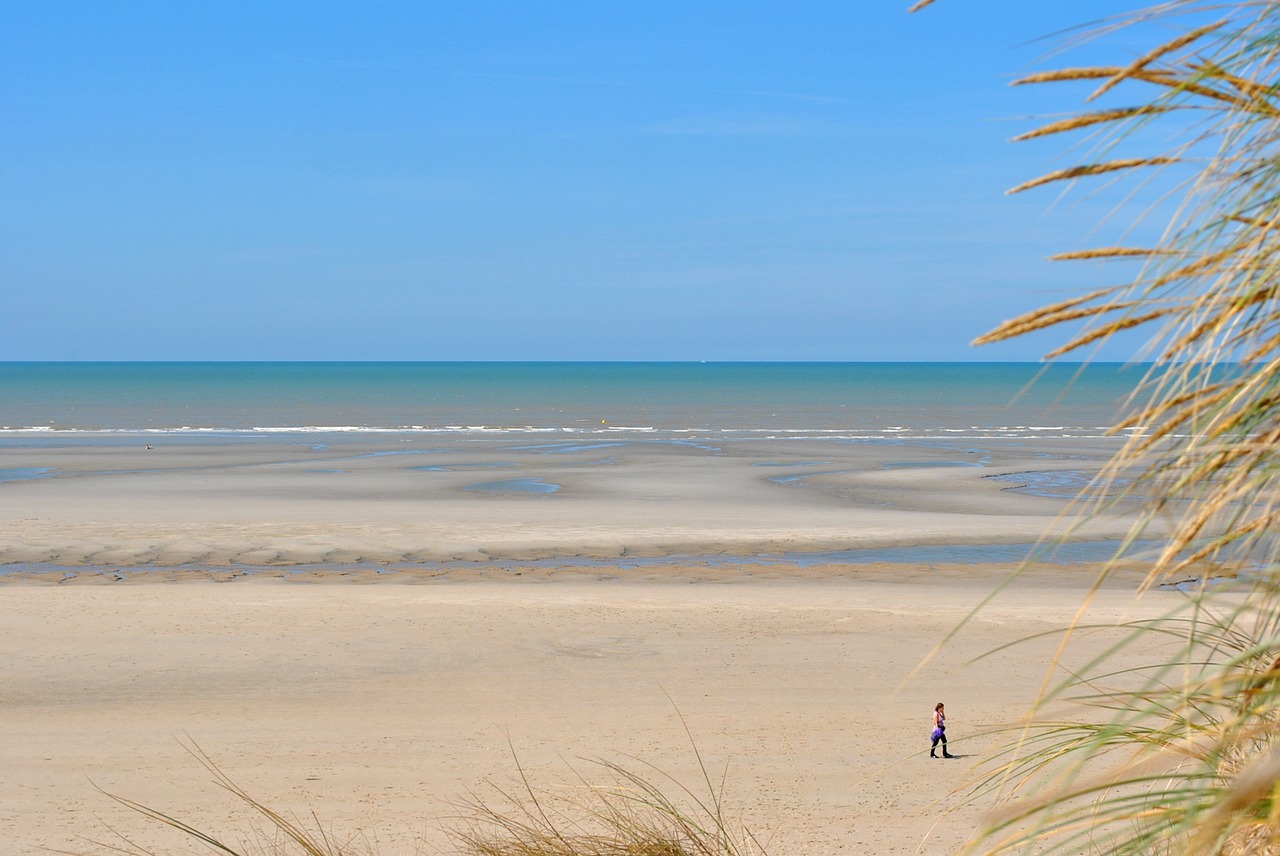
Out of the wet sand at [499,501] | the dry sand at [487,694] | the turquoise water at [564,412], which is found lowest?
the dry sand at [487,694]

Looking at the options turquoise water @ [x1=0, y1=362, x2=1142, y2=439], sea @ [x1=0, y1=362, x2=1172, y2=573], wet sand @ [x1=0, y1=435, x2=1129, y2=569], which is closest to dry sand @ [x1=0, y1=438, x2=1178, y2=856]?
wet sand @ [x1=0, y1=435, x2=1129, y2=569]

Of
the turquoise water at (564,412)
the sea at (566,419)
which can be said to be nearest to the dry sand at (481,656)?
the sea at (566,419)

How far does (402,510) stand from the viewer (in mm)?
26656

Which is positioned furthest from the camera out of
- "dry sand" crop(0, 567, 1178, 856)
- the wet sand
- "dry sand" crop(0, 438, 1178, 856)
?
the wet sand

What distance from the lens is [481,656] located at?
13.9 m

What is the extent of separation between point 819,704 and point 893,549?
36.2 feet

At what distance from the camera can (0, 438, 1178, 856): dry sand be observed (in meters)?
9.23

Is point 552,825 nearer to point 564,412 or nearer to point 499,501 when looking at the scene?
point 499,501

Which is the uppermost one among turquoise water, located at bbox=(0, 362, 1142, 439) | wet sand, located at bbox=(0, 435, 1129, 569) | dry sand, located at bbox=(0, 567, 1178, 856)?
turquoise water, located at bbox=(0, 362, 1142, 439)

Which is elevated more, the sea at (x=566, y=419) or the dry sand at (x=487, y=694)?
the sea at (x=566, y=419)

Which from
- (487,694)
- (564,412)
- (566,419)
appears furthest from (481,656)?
(564,412)

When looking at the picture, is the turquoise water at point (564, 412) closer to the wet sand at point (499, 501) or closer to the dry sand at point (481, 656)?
the wet sand at point (499, 501)

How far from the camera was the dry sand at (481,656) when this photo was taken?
9227 millimetres

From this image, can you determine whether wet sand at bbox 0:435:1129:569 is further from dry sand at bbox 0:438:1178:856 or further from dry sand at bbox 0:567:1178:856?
dry sand at bbox 0:567:1178:856
